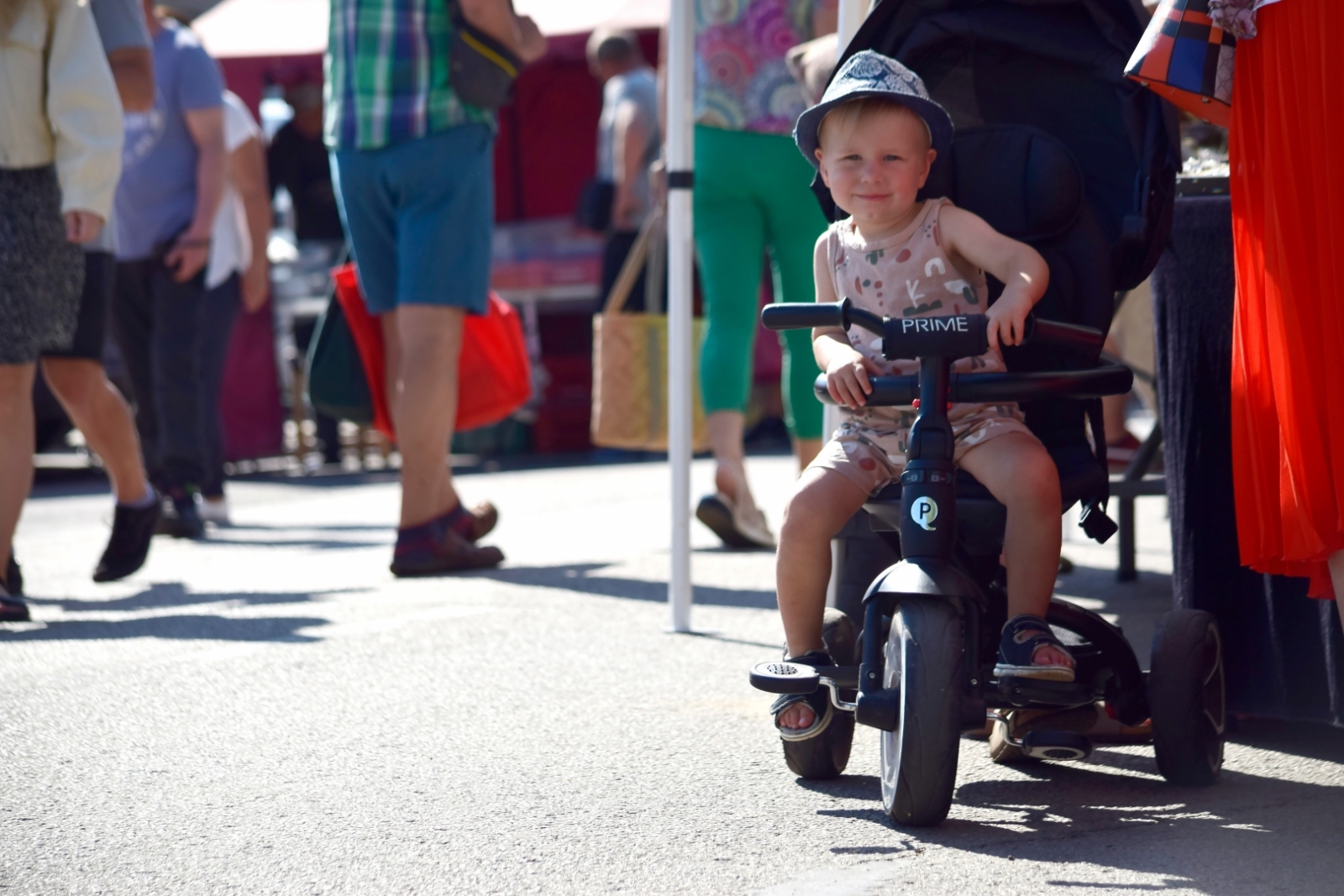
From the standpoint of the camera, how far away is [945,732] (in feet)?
8.23

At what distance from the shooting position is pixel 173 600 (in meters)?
5.15

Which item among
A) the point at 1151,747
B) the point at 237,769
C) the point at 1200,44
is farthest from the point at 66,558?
the point at 1200,44

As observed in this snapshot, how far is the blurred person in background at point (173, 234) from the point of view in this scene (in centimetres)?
689

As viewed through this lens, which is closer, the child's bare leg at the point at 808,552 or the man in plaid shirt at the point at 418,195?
the child's bare leg at the point at 808,552

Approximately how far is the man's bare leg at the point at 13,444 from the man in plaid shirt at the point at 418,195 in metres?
1.09

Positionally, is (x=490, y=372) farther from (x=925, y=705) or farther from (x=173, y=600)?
(x=925, y=705)

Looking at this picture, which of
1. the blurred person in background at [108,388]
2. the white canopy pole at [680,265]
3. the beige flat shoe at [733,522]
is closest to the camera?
the white canopy pole at [680,265]

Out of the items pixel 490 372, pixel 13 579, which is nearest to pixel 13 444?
pixel 13 579

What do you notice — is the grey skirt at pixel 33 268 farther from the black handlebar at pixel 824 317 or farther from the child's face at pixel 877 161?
the black handlebar at pixel 824 317

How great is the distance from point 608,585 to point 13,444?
1735 mm

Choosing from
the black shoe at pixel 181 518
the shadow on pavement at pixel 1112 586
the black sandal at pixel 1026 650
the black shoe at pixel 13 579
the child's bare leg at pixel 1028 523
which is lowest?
the black shoe at pixel 181 518

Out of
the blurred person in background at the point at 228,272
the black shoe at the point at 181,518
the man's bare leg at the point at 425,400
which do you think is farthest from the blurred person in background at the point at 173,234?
the man's bare leg at the point at 425,400

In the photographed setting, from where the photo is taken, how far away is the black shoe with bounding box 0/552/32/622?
471 cm

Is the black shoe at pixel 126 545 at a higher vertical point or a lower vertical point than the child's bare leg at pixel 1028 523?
lower
